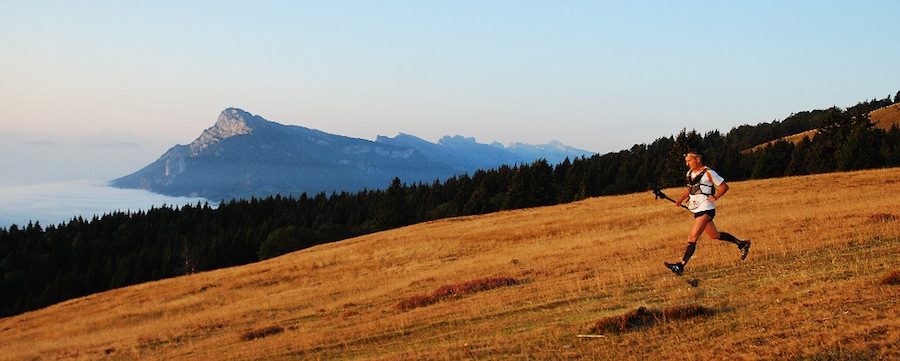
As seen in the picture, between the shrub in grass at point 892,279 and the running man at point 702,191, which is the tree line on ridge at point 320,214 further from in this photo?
the shrub in grass at point 892,279

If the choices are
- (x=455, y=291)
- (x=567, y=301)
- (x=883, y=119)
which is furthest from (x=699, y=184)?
(x=883, y=119)

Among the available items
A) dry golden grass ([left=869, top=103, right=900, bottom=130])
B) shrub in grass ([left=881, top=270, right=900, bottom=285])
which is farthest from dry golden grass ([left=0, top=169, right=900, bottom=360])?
dry golden grass ([left=869, top=103, right=900, bottom=130])

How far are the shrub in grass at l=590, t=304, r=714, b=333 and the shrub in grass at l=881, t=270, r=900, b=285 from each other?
11.5 ft

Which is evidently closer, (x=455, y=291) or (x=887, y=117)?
(x=455, y=291)

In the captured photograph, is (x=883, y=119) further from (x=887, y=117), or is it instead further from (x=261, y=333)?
(x=261, y=333)

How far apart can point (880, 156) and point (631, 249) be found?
84.5 m

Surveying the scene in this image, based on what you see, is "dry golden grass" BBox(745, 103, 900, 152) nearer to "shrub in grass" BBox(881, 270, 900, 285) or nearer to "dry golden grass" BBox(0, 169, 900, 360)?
"dry golden grass" BBox(0, 169, 900, 360)

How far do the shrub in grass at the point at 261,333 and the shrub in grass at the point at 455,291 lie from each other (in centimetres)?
427

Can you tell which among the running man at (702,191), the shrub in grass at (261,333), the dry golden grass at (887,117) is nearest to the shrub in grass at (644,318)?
the running man at (702,191)

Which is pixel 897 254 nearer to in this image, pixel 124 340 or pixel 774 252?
pixel 774 252

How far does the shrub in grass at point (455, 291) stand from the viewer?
1880 cm

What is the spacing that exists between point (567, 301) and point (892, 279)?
699cm

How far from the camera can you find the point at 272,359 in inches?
566

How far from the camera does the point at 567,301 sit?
48.5 feet
